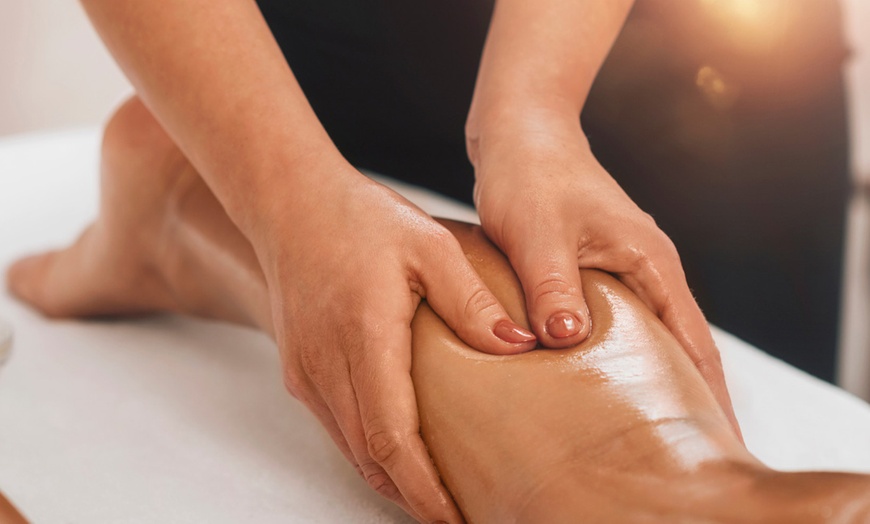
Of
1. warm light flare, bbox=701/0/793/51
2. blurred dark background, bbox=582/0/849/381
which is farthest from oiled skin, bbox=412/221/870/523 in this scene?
warm light flare, bbox=701/0/793/51

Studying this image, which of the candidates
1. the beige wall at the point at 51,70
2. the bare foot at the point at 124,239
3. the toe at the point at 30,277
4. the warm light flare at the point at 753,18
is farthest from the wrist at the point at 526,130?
the beige wall at the point at 51,70

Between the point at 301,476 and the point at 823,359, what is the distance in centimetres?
73

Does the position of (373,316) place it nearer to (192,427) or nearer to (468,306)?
(468,306)

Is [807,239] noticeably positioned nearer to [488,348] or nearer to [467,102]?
[467,102]

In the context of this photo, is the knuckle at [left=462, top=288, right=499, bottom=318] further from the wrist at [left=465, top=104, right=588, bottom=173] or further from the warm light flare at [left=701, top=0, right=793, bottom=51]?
the warm light flare at [left=701, top=0, right=793, bottom=51]

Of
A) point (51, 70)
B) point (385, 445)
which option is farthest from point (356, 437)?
point (51, 70)

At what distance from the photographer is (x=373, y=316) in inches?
23.7

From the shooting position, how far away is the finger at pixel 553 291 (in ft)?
1.92

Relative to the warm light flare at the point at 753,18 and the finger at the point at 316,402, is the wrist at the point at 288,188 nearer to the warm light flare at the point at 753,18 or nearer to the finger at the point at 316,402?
the finger at the point at 316,402

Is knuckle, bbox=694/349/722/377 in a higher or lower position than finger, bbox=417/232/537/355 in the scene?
lower

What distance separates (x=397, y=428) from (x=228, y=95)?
32 centimetres

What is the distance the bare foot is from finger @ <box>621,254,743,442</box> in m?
0.54

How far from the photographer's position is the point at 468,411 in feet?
1.90

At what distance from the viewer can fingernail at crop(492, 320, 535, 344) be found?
1.94ft
